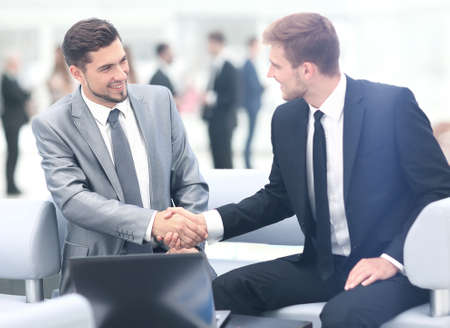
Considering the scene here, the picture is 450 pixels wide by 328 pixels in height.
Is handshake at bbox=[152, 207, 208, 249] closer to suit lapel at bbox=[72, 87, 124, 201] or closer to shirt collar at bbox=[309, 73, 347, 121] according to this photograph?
suit lapel at bbox=[72, 87, 124, 201]

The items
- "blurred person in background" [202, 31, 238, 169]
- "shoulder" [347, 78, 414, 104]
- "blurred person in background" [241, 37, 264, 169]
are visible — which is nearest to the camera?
"shoulder" [347, 78, 414, 104]

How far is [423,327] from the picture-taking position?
2.15m

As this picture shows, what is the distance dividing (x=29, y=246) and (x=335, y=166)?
→ 1093mm

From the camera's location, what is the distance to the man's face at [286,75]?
8.02 ft

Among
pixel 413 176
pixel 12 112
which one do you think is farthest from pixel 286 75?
pixel 12 112

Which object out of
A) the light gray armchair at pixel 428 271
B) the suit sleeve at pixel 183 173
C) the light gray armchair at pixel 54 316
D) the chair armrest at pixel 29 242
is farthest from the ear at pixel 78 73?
the light gray armchair at pixel 54 316

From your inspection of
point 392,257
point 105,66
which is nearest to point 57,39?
point 105,66

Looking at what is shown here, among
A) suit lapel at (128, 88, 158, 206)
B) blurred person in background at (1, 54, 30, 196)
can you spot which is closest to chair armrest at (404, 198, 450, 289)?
suit lapel at (128, 88, 158, 206)

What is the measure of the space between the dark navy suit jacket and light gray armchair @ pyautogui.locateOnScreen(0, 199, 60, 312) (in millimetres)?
868

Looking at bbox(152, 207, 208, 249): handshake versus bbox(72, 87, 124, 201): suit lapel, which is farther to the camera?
bbox(72, 87, 124, 201): suit lapel

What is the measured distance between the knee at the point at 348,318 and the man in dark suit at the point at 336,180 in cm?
5

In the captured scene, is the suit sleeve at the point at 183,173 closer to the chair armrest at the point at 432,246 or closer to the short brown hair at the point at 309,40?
the short brown hair at the point at 309,40

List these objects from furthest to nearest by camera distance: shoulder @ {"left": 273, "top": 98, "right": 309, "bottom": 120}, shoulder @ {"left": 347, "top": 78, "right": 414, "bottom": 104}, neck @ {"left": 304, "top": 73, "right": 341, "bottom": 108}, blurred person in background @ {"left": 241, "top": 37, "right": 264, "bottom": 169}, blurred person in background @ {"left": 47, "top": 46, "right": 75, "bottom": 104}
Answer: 1. blurred person in background @ {"left": 241, "top": 37, "right": 264, "bottom": 169}
2. blurred person in background @ {"left": 47, "top": 46, "right": 75, "bottom": 104}
3. shoulder @ {"left": 273, "top": 98, "right": 309, "bottom": 120}
4. neck @ {"left": 304, "top": 73, "right": 341, "bottom": 108}
5. shoulder @ {"left": 347, "top": 78, "right": 414, "bottom": 104}

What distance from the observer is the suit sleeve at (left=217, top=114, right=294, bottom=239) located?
101 inches
